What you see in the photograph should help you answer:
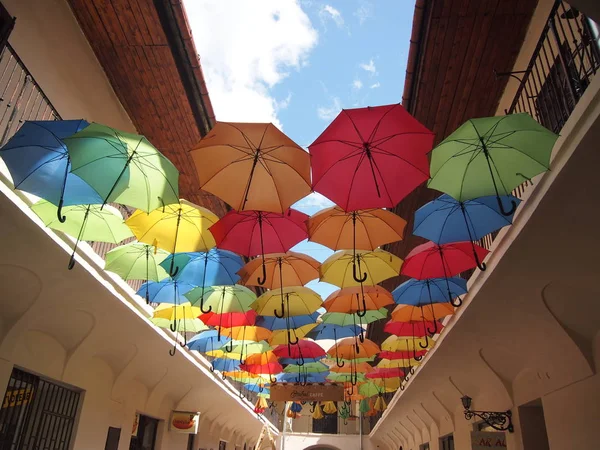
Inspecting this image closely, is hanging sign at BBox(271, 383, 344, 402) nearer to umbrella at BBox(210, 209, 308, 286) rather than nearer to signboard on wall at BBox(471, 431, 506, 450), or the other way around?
signboard on wall at BBox(471, 431, 506, 450)

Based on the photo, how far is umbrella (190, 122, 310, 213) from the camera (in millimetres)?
4711

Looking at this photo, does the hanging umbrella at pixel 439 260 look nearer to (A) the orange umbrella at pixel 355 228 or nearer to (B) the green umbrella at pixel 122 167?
(A) the orange umbrella at pixel 355 228

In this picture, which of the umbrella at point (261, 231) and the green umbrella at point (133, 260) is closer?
the umbrella at point (261, 231)

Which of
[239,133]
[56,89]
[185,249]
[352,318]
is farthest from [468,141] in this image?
[56,89]

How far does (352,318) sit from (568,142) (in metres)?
5.85

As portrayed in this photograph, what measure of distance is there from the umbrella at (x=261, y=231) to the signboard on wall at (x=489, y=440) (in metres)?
4.82

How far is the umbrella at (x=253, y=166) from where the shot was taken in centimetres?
471

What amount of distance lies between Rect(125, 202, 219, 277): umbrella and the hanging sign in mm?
6127

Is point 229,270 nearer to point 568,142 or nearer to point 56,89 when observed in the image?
point 56,89

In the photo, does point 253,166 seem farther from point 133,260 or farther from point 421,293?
point 421,293

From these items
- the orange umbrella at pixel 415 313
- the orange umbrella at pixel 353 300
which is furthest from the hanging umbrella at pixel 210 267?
the orange umbrella at pixel 415 313

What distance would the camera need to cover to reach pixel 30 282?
6516 mm

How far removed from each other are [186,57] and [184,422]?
1029 centimetres

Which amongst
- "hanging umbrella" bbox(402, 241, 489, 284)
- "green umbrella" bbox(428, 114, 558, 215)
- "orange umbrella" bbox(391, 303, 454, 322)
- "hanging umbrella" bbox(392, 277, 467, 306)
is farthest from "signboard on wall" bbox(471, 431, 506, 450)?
"green umbrella" bbox(428, 114, 558, 215)
